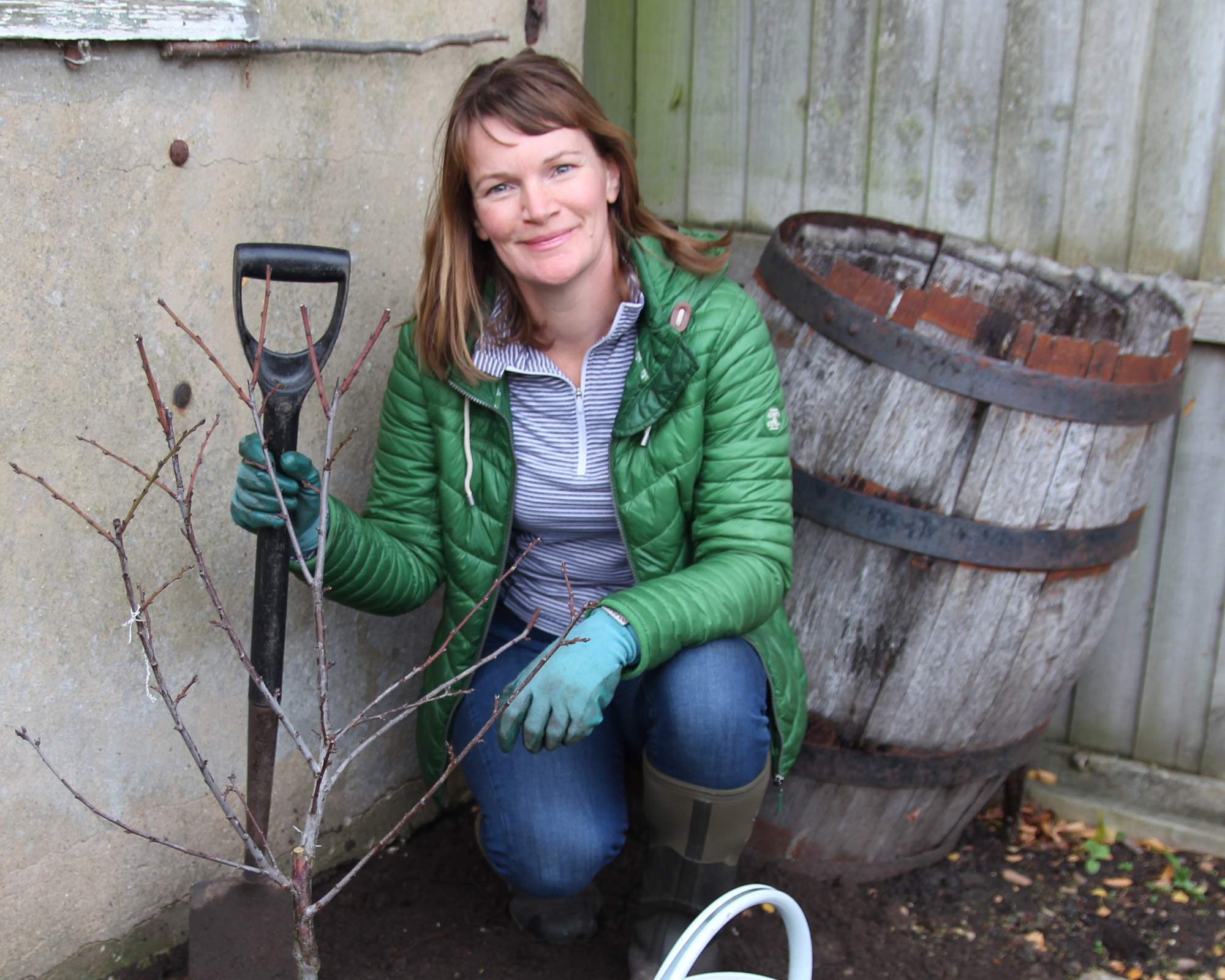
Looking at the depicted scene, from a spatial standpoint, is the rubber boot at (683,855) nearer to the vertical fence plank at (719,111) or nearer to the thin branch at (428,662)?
the thin branch at (428,662)

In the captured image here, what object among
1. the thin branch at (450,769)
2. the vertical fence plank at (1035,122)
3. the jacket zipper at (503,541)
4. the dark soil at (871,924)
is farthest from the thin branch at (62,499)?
the vertical fence plank at (1035,122)

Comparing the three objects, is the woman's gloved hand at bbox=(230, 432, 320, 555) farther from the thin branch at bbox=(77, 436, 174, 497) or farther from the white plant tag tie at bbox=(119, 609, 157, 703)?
the white plant tag tie at bbox=(119, 609, 157, 703)

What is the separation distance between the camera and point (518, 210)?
1754mm

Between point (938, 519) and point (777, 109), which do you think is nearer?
point (938, 519)

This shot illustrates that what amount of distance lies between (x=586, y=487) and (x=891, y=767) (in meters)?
0.81

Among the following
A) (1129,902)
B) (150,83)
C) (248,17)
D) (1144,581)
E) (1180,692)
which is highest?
(248,17)

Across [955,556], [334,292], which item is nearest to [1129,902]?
[955,556]

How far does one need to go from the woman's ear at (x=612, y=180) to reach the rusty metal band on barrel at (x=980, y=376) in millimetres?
380

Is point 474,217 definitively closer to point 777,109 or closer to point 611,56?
point 777,109

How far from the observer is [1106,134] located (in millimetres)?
2355

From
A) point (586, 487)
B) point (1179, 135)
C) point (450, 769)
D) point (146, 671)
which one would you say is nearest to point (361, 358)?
point (450, 769)

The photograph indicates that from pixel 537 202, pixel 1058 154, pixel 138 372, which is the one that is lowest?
pixel 138 372

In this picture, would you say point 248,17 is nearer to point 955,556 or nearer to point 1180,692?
point 955,556

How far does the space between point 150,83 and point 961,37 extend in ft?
5.50
